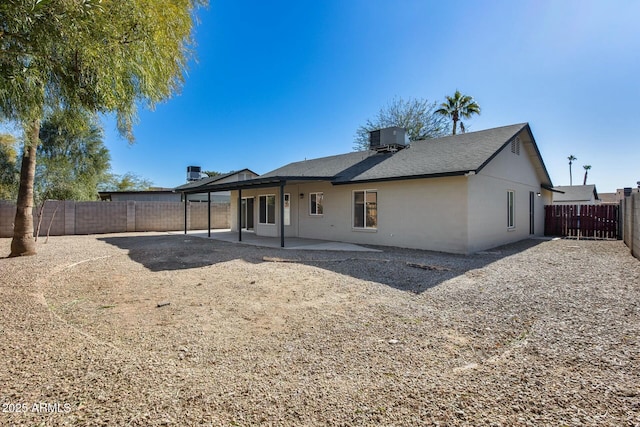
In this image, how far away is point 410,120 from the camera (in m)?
26.8

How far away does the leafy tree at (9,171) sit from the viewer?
708 inches

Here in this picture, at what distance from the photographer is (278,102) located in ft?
53.7

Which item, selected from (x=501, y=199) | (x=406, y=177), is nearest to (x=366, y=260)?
(x=406, y=177)

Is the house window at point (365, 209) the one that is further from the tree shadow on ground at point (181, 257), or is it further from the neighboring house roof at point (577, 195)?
the neighboring house roof at point (577, 195)

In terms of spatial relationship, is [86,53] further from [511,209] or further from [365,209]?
[511,209]

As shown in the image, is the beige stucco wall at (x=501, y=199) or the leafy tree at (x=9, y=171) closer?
the beige stucco wall at (x=501, y=199)

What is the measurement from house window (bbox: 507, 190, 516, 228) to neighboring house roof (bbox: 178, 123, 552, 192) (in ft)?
7.86

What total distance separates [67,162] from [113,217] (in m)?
6.33

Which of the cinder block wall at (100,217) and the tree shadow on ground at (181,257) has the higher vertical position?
the cinder block wall at (100,217)

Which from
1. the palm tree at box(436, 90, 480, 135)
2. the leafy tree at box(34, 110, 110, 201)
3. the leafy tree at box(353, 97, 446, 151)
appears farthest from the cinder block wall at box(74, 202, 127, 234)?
the palm tree at box(436, 90, 480, 135)

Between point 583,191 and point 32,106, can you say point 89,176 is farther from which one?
point 583,191

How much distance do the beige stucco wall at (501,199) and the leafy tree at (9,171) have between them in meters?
24.2

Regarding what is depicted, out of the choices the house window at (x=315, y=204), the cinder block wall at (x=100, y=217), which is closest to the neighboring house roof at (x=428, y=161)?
the house window at (x=315, y=204)

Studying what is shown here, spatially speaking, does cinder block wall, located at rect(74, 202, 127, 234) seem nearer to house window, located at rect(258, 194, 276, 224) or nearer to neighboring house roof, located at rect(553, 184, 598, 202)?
house window, located at rect(258, 194, 276, 224)
